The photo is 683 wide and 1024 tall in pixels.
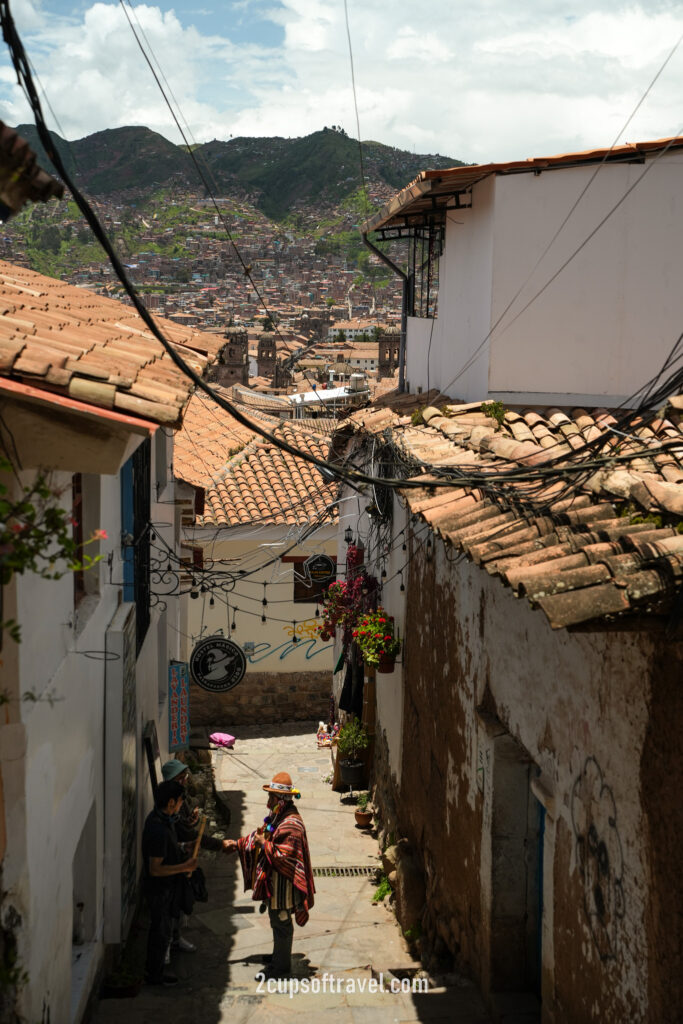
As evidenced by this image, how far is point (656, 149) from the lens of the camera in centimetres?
977

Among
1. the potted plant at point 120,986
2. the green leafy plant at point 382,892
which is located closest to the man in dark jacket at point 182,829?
the potted plant at point 120,986

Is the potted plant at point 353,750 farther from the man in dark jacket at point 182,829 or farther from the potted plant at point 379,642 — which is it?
the man in dark jacket at point 182,829

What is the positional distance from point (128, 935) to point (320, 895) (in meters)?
2.49

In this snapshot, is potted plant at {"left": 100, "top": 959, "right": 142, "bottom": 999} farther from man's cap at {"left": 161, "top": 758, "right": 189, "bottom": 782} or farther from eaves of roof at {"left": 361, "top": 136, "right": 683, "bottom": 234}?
eaves of roof at {"left": 361, "top": 136, "right": 683, "bottom": 234}

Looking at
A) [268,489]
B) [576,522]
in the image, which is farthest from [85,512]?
[268,489]

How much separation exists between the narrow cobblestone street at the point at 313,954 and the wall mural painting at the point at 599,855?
2270mm

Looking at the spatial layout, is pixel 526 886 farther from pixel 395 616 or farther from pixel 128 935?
pixel 395 616

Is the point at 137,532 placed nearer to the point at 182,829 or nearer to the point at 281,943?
the point at 182,829

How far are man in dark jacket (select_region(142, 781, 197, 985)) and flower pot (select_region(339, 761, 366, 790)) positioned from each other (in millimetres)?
5339

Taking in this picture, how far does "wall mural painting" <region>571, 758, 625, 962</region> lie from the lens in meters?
4.92

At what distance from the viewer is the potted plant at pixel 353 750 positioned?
13.9 meters

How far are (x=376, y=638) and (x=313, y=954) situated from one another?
3.45m

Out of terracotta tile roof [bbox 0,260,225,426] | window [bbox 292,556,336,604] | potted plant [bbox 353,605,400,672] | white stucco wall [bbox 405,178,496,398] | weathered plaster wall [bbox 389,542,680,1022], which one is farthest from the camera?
window [bbox 292,556,336,604]

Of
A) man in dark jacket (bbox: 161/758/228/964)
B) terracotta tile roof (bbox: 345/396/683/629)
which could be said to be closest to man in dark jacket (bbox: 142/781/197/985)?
man in dark jacket (bbox: 161/758/228/964)
